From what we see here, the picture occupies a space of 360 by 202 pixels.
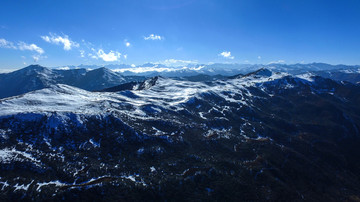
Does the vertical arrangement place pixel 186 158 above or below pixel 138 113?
below

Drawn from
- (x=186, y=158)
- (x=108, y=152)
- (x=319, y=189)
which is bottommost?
(x=319, y=189)

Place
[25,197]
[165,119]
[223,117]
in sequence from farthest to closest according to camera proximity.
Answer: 1. [223,117]
2. [165,119]
3. [25,197]

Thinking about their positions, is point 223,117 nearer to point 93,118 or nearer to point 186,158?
point 186,158

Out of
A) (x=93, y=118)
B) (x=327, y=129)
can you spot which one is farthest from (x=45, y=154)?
(x=327, y=129)

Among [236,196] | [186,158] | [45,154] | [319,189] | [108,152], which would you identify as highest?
[45,154]

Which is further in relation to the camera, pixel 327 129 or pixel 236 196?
pixel 327 129

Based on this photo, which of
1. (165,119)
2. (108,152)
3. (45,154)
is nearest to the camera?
(45,154)

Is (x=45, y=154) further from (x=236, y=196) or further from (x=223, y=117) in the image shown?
(x=223, y=117)

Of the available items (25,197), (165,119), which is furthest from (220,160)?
(25,197)

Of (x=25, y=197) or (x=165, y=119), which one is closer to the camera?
(x=25, y=197)
